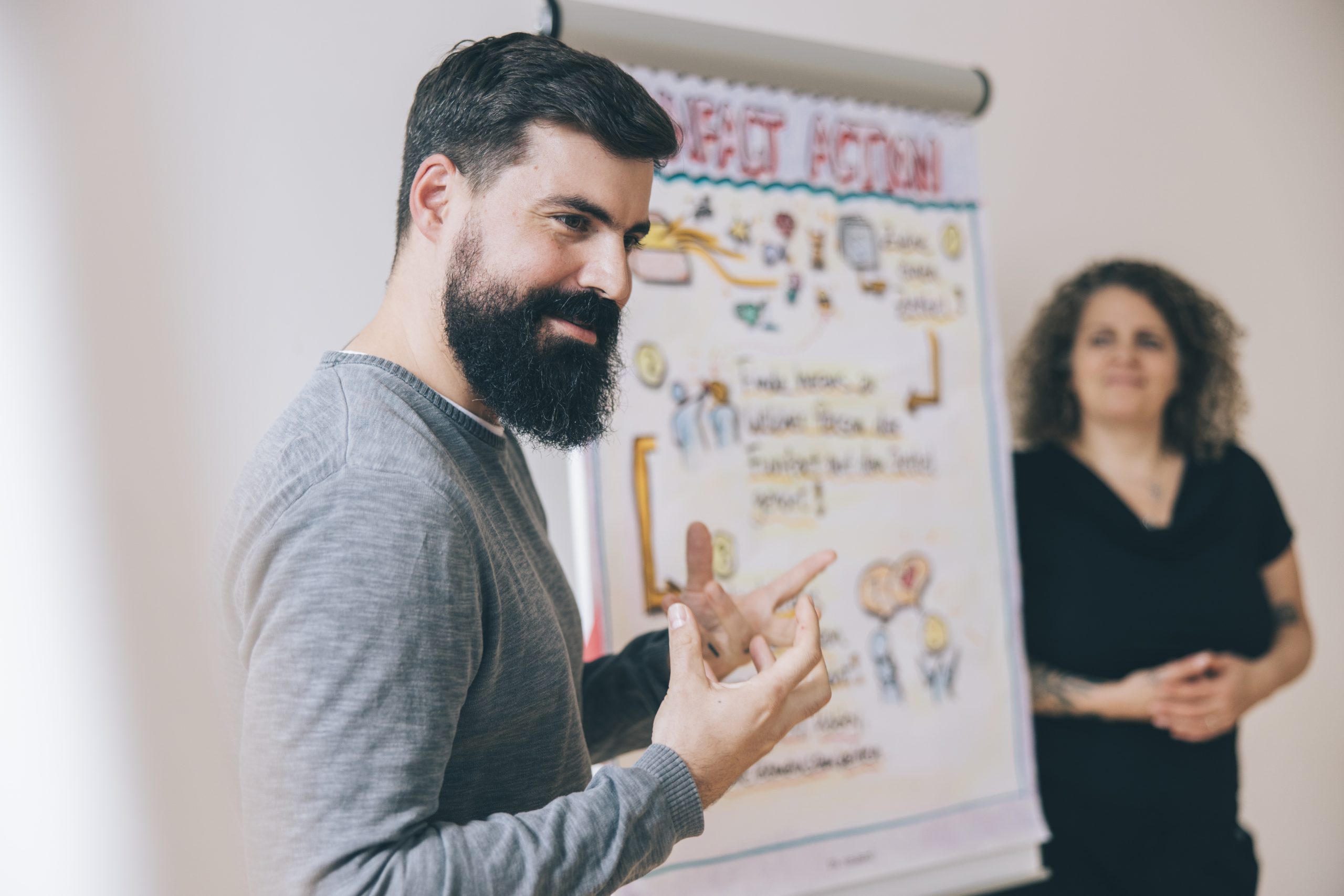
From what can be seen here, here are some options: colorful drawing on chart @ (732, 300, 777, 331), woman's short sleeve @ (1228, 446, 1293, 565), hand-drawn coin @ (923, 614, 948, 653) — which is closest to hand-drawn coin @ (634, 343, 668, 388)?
colorful drawing on chart @ (732, 300, 777, 331)

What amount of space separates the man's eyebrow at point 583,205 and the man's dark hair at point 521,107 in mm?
47

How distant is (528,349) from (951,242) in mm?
1023

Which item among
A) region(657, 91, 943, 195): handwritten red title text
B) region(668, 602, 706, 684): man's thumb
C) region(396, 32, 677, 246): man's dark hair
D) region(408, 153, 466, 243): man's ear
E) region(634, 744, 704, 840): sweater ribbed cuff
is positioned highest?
region(657, 91, 943, 195): handwritten red title text

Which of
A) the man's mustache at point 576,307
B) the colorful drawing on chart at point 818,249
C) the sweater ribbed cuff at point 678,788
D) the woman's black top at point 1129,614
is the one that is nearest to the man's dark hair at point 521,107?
the man's mustache at point 576,307

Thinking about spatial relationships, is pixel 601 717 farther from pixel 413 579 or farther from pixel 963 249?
pixel 963 249

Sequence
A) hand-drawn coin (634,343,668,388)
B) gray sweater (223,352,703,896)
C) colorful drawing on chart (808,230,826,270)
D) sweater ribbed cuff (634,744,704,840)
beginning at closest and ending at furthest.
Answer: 1. gray sweater (223,352,703,896)
2. sweater ribbed cuff (634,744,704,840)
3. hand-drawn coin (634,343,668,388)
4. colorful drawing on chart (808,230,826,270)

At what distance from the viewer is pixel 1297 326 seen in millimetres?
2367

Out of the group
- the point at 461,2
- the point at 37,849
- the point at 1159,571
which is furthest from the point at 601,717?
the point at 1159,571

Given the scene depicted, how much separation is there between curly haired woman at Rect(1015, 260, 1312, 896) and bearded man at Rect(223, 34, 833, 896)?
1056 millimetres

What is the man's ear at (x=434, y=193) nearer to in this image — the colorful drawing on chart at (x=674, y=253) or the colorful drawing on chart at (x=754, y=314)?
the colorful drawing on chart at (x=674, y=253)

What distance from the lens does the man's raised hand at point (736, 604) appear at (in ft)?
3.31

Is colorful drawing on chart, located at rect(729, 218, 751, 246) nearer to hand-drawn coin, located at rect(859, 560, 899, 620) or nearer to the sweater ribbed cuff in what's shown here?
hand-drawn coin, located at rect(859, 560, 899, 620)

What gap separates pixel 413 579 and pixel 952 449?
45.1 inches

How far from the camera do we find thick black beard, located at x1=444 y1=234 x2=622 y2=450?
2.56 ft
